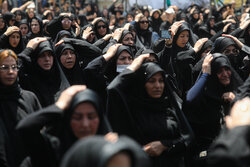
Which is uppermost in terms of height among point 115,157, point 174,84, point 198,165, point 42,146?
point 115,157

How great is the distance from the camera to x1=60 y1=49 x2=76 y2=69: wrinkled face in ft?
16.7

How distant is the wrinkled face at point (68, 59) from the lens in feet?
16.7

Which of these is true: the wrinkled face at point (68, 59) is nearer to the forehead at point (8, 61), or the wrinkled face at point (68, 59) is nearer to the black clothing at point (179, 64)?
the forehead at point (8, 61)

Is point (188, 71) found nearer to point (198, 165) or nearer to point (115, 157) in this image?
point (198, 165)

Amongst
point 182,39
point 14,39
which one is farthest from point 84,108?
point 14,39

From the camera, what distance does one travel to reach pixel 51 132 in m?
3.04

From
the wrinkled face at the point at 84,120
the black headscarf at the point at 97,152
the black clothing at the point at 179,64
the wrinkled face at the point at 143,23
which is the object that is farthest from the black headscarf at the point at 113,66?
the wrinkled face at the point at 143,23

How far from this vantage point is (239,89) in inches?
157

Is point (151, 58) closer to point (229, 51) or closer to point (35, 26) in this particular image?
point (229, 51)

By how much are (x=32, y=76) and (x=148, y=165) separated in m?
2.67

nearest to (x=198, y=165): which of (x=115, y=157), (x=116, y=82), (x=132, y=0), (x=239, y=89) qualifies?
(x=239, y=89)

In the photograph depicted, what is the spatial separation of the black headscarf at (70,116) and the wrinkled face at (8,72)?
1.06m

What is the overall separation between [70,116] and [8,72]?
1202 millimetres

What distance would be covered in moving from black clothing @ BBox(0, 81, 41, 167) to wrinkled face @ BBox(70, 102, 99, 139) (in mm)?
857
